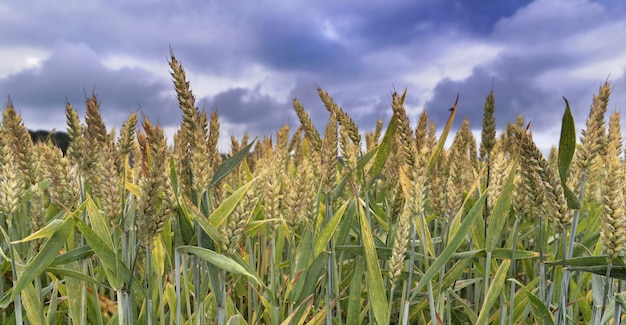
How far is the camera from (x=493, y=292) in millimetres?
2309

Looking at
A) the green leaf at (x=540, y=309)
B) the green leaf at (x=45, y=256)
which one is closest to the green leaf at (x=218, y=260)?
the green leaf at (x=45, y=256)

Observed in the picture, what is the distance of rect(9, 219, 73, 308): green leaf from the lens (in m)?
2.02

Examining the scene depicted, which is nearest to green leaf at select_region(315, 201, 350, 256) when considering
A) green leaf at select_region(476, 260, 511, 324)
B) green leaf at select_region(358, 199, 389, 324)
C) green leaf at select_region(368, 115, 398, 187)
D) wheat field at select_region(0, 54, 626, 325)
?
wheat field at select_region(0, 54, 626, 325)

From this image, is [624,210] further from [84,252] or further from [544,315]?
[84,252]

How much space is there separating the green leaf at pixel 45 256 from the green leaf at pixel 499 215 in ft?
5.72

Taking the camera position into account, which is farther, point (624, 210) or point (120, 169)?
point (120, 169)

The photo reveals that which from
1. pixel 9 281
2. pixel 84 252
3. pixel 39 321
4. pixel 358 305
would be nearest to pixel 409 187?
pixel 358 305

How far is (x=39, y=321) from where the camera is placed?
2.37m

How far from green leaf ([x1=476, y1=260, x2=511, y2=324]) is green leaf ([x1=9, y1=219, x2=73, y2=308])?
1823 millimetres

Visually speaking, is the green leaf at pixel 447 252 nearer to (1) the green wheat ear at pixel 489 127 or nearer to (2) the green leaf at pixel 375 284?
(2) the green leaf at pixel 375 284

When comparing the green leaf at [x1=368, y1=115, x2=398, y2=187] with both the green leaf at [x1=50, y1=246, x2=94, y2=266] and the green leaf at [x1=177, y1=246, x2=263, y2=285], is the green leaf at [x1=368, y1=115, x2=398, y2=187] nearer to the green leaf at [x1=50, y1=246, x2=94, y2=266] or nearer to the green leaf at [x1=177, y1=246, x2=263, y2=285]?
the green leaf at [x1=177, y1=246, x2=263, y2=285]

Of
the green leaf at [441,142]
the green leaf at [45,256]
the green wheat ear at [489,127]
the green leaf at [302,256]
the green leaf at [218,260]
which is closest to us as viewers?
the green leaf at [218,260]

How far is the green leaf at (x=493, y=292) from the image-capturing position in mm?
2279

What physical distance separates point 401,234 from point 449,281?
69 cm
